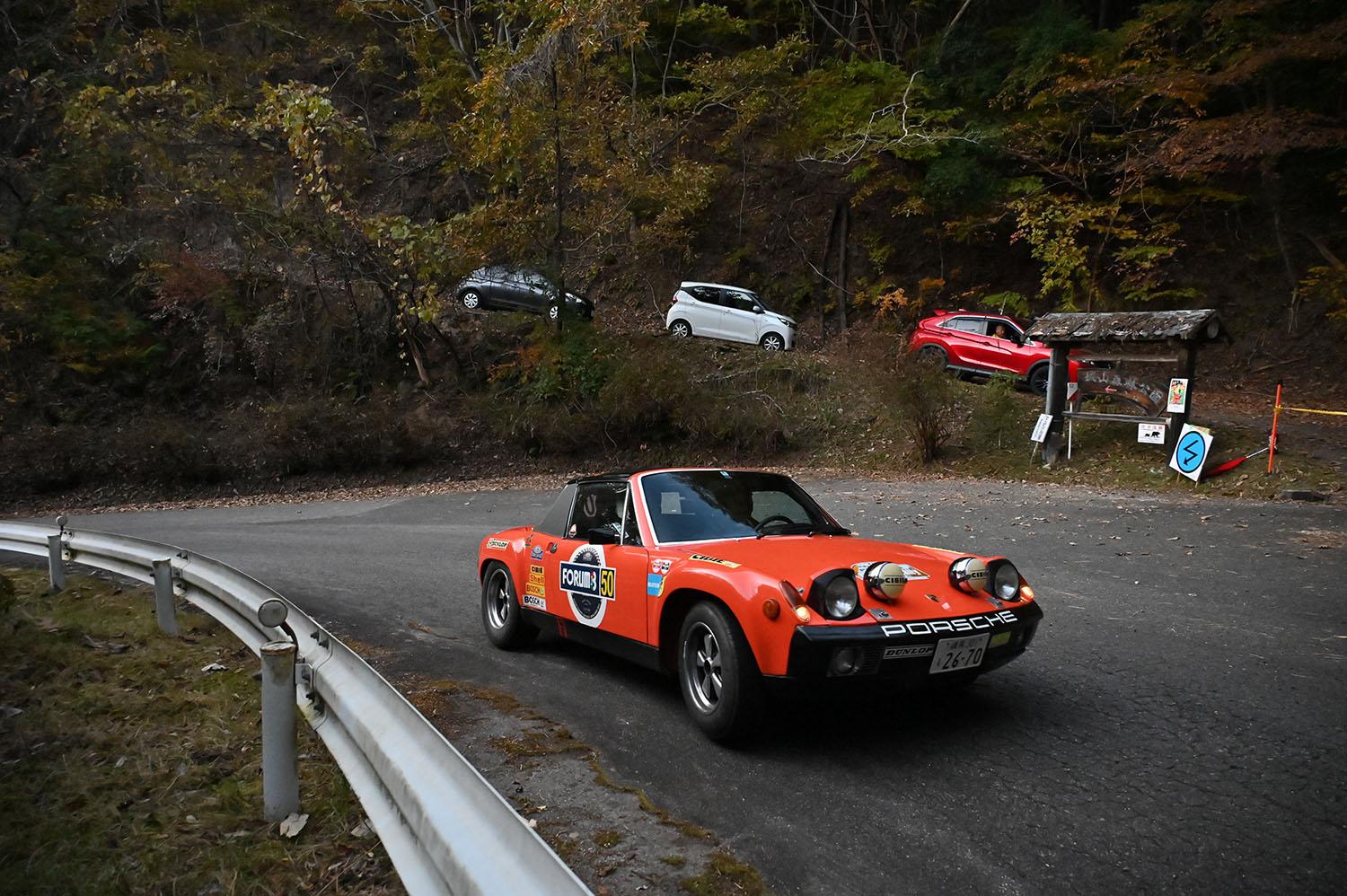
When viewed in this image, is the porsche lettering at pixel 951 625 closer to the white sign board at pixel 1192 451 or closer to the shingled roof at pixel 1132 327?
the white sign board at pixel 1192 451

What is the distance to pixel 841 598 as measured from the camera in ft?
13.9

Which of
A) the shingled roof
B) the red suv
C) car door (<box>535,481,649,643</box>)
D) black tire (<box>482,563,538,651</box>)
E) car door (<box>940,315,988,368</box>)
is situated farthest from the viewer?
car door (<box>940,315,988,368</box>)

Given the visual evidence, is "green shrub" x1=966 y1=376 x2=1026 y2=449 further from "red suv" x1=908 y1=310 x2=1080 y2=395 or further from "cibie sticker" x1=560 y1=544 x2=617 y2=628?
"cibie sticker" x1=560 y1=544 x2=617 y2=628

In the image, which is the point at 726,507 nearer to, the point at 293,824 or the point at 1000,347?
the point at 293,824

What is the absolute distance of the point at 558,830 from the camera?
11.9ft

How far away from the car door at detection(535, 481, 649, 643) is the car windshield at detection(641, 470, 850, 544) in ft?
0.78

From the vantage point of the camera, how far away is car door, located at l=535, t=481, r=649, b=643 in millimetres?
5254

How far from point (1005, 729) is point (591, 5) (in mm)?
17575

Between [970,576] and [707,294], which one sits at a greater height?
[707,294]

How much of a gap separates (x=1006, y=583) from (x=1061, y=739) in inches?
32.4

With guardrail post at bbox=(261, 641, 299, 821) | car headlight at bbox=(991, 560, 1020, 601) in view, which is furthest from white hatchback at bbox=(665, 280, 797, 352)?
guardrail post at bbox=(261, 641, 299, 821)

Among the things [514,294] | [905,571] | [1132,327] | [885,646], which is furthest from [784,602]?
[514,294]

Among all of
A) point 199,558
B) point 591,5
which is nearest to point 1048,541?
point 199,558

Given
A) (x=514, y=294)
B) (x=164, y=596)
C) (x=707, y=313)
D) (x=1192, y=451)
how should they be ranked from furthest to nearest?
1. (x=514, y=294)
2. (x=707, y=313)
3. (x=1192, y=451)
4. (x=164, y=596)
